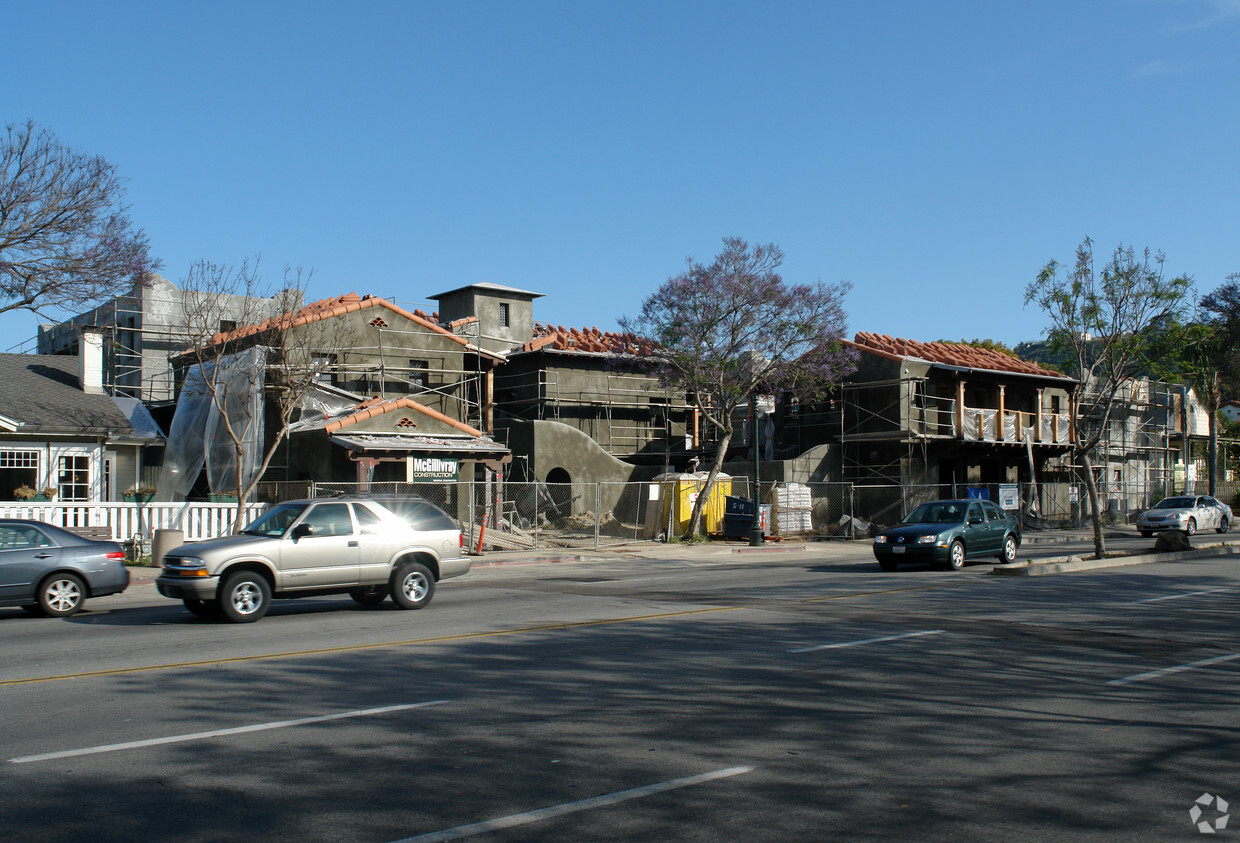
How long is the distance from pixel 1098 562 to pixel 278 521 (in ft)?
54.7

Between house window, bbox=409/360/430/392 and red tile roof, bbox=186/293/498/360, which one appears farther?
house window, bbox=409/360/430/392

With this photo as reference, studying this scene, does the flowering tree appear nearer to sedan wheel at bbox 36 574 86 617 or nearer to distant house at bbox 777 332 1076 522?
distant house at bbox 777 332 1076 522

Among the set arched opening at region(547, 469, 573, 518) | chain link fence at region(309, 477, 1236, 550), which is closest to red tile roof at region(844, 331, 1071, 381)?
chain link fence at region(309, 477, 1236, 550)

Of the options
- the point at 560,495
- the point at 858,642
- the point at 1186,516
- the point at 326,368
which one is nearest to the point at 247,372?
the point at 326,368

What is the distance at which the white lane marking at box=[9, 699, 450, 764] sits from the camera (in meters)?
6.50

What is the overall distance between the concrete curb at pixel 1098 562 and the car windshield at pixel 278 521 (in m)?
13.2

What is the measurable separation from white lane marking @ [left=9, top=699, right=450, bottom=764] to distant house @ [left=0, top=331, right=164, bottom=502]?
19697 millimetres

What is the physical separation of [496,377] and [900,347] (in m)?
16.5

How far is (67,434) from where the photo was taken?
2561 cm

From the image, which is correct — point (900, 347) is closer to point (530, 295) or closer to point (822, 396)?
point (822, 396)

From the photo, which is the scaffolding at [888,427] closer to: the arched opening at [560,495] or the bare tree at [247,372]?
the arched opening at [560,495]

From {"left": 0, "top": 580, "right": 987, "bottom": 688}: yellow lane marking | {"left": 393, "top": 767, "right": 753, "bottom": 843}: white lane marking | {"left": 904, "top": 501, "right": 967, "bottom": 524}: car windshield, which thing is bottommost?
{"left": 393, "top": 767, "right": 753, "bottom": 843}: white lane marking

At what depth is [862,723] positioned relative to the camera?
288 inches

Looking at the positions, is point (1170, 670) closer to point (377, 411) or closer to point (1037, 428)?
point (377, 411)
